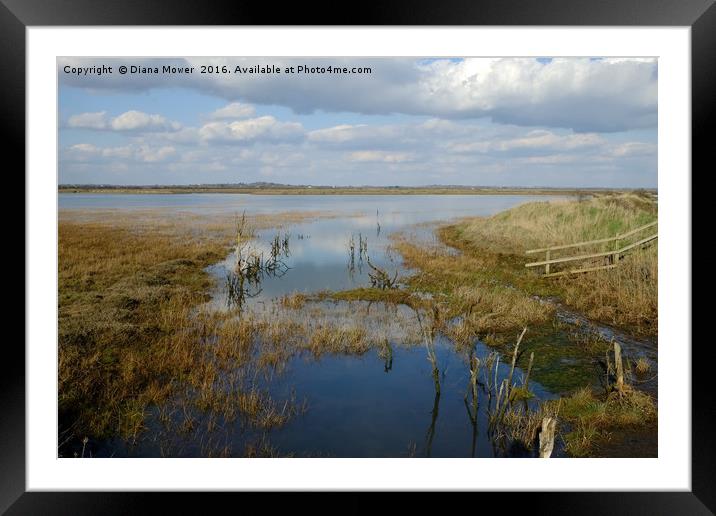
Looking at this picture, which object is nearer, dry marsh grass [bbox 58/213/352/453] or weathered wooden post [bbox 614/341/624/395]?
weathered wooden post [bbox 614/341/624/395]

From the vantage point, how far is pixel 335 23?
5.44 meters

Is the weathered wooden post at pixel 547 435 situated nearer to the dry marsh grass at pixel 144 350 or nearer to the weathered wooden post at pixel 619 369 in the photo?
the weathered wooden post at pixel 619 369

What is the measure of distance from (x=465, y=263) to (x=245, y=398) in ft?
36.8

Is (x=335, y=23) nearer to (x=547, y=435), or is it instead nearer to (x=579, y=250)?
(x=547, y=435)

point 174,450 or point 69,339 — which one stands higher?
point 69,339

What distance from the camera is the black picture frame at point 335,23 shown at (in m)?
5.41

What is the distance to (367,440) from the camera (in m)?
7.57

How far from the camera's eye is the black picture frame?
17.7 feet

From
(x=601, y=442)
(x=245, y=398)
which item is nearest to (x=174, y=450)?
(x=245, y=398)

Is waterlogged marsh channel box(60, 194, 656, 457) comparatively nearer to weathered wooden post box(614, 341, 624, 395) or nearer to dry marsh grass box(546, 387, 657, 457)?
dry marsh grass box(546, 387, 657, 457)

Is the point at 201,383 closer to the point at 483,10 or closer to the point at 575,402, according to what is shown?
the point at 575,402

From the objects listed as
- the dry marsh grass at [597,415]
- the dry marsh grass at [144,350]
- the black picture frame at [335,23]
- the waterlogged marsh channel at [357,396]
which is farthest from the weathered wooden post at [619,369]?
the dry marsh grass at [144,350]

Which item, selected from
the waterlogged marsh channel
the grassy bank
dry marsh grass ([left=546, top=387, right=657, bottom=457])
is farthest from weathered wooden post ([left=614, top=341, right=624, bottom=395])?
the grassy bank

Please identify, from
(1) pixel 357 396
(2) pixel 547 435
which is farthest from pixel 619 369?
(1) pixel 357 396
